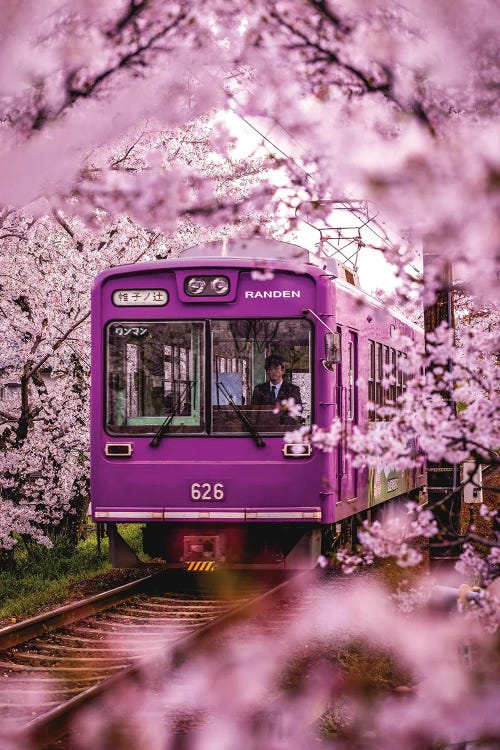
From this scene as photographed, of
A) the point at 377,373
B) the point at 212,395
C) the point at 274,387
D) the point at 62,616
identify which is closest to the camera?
the point at 62,616

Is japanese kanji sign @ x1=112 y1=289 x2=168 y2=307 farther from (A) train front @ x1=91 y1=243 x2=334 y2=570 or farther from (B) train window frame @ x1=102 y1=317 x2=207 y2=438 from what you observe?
(B) train window frame @ x1=102 y1=317 x2=207 y2=438

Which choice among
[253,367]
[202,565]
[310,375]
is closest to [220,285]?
[253,367]

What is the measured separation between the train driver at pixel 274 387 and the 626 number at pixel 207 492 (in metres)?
0.88

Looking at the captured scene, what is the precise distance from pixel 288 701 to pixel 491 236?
3.67m

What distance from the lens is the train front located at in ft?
35.7

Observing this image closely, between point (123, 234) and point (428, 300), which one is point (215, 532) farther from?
point (123, 234)

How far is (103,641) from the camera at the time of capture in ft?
31.5

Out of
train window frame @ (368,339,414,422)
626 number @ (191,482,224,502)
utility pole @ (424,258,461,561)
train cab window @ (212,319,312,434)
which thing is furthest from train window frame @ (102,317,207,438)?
train window frame @ (368,339,414,422)

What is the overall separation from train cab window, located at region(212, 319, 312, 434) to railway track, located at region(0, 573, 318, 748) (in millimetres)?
1682

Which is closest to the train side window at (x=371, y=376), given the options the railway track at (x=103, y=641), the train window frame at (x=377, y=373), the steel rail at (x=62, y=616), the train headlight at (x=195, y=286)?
the train window frame at (x=377, y=373)

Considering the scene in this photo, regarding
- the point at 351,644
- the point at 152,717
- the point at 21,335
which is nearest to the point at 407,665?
the point at 351,644

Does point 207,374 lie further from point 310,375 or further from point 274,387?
point 310,375

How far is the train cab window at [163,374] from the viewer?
10.9 meters

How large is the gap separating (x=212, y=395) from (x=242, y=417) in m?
0.34
